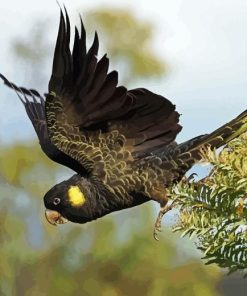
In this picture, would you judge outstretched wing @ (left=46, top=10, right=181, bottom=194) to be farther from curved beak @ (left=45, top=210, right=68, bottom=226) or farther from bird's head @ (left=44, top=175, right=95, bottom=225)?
Answer: curved beak @ (left=45, top=210, right=68, bottom=226)

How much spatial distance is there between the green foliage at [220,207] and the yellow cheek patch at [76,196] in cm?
121

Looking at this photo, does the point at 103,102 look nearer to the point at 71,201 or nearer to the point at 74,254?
the point at 71,201

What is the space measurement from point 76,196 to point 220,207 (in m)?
1.34

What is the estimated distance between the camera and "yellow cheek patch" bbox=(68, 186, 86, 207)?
2.96 metres

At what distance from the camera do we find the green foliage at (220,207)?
1.62 m

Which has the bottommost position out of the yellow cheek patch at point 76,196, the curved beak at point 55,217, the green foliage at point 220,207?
the green foliage at point 220,207

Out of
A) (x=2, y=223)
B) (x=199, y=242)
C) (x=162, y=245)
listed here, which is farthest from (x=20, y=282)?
(x=199, y=242)

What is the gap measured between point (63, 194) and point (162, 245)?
517 cm

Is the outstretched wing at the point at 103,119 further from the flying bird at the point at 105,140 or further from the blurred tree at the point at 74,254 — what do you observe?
the blurred tree at the point at 74,254

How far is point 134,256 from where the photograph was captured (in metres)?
8.09

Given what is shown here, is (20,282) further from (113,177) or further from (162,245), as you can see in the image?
(113,177)

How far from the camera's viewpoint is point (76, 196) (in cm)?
296

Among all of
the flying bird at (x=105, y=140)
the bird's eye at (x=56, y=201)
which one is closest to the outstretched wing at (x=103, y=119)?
the flying bird at (x=105, y=140)

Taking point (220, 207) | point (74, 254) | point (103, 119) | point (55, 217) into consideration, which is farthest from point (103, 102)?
point (74, 254)
